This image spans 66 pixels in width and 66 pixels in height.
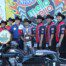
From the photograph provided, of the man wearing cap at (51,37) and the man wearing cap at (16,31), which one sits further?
the man wearing cap at (16,31)

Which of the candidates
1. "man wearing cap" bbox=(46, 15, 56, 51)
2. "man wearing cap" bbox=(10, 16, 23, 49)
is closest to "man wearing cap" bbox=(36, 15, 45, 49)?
"man wearing cap" bbox=(46, 15, 56, 51)

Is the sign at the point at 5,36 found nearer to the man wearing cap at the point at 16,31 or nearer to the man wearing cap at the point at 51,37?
the man wearing cap at the point at 16,31

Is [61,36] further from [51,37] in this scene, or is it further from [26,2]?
[26,2]

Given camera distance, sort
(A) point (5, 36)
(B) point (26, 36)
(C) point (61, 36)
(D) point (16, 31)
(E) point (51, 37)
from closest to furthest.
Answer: (C) point (61, 36) < (E) point (51, 37) < (B) point (26, 36) < (A) point (5, 36) < (D) point (16, 31)

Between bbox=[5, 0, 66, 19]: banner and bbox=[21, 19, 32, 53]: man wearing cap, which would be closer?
bbox=[21, 19, 32, 53]: man wearing cap

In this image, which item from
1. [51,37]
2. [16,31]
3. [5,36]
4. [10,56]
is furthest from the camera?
[16,31]

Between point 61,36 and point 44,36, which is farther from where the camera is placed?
point 44,36

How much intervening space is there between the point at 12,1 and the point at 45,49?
3545 mm

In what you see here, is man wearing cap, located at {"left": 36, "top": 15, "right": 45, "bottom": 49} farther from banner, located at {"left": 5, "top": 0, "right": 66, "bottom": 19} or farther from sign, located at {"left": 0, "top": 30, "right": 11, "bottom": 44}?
banner, located at {"left": 5, "top": 0, "right": 66, "bottom": 19}

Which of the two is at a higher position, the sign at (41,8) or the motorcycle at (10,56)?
the sign at (41,8)

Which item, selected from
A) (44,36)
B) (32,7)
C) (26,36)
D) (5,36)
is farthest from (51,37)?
(32,7)

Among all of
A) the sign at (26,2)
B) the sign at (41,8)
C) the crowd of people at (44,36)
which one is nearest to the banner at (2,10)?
the sign at (26,2)

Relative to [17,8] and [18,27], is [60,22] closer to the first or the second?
[18,27]

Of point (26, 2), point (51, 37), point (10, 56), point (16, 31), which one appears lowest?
point (10, 56)
